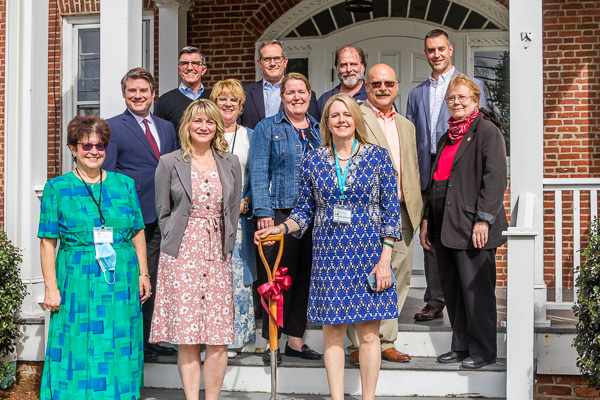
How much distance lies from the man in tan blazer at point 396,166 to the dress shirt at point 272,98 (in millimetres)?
720

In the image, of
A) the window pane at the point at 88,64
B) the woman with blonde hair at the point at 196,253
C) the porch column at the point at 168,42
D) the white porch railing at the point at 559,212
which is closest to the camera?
the woman with blonde hair at the point at 196,253

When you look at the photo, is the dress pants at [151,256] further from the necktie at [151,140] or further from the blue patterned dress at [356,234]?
the blue patterned dress at [356,234]

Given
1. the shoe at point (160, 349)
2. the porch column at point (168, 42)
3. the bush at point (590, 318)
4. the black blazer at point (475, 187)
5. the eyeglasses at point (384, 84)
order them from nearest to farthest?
the bush at point (590, 318) < the black blazer at point (475, 187) < the eyeglasses at point (384, 84) < the shoe at point (160, 349) < the porch column at point (168, 42)

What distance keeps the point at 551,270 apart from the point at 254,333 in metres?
3.95

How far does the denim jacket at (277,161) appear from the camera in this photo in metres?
4.75

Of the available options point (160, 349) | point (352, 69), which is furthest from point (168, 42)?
point (160, 349)

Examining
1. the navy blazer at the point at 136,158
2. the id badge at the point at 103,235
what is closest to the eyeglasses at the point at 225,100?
the navy blazer at the point at 136,158

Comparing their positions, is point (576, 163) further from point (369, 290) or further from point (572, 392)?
point (369, 290)

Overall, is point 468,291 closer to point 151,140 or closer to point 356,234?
point 356,234

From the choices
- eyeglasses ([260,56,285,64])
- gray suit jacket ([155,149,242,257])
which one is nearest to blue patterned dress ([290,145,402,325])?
gray suit jacket ([155,149,242,257])

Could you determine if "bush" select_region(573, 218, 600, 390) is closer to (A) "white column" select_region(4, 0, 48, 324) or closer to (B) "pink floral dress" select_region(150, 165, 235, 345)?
Result: (B) "pink floral dress" select_region(150, 165, 235, 345)

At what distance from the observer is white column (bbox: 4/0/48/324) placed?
19.7 ft

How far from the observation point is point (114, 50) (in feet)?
17.9

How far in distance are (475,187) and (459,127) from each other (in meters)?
0.41
